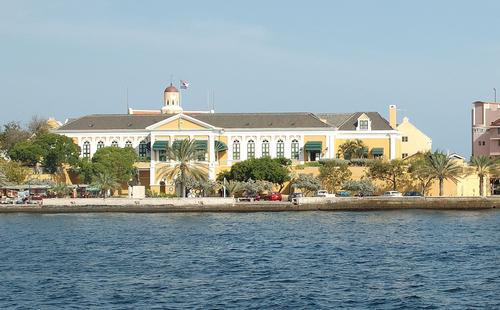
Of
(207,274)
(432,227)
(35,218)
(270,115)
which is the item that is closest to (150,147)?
(270,115)

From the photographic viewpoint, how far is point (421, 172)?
104688mm

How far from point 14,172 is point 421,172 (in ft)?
143

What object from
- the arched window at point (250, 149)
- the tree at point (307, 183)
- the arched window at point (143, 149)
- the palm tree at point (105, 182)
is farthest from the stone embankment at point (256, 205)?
the arched window at point (143, 149)

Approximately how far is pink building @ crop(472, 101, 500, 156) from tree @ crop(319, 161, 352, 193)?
1218 inches

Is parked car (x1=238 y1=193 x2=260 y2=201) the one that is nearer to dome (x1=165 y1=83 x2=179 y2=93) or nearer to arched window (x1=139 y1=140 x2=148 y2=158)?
arched window (x1=139 y1=140 x2=148 y2=158)

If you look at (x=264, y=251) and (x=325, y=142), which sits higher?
(x=325, y=142)

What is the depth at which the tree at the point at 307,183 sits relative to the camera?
108m

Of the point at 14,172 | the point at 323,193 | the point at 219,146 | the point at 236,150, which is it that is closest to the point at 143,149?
the point at 219,146

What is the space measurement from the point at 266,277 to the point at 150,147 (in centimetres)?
7218

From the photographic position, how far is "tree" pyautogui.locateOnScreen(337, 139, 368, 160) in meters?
119

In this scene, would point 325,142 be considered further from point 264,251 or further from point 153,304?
point 153,304

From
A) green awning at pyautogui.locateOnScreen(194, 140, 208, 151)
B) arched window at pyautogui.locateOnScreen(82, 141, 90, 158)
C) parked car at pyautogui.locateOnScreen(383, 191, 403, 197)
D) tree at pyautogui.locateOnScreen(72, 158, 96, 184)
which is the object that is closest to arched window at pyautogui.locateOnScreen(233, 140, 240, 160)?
green awning at pyautogui.locateOnScreen(194, 140, 208, 151)

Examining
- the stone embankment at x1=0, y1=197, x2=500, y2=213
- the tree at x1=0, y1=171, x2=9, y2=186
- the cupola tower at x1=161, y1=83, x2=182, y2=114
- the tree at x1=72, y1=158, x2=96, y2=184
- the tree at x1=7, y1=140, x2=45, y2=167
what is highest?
the cupola tower at x1=161, y1=83, x2=182, y2=114

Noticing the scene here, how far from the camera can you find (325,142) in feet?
391
